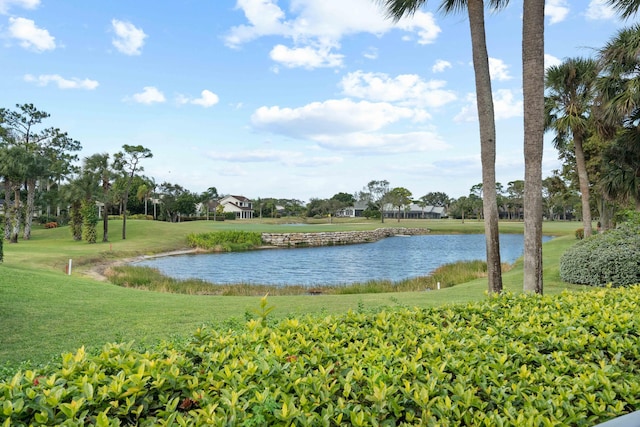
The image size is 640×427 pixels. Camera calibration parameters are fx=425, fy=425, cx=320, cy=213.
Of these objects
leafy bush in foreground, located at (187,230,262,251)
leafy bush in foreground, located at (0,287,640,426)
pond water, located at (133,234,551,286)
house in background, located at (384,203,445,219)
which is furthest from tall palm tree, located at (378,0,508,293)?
house in background, located at (384,203,445,219)

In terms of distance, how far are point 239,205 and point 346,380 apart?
105 metres

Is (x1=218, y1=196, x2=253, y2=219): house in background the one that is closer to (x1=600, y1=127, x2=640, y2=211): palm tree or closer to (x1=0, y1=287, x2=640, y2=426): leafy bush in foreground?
(x1=600, y1=127, x2=640, y2=211): palm tree

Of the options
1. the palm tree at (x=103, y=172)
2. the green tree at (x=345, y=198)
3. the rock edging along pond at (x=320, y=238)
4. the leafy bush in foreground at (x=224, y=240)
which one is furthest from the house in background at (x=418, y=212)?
the palm tree at (x=103, y=172)

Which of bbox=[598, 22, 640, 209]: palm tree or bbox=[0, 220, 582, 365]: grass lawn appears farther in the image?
bbox=[598, 22, 640, 209]: palm tree

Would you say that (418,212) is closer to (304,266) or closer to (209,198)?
(209,198)

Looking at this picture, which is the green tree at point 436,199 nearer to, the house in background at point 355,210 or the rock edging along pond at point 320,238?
the house in background at point 355,210

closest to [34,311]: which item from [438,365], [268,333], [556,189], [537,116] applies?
[268,333]

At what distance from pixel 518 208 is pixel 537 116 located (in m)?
110

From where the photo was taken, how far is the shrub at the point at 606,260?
11.8 meters

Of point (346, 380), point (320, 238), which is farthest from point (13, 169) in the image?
point (346, 380)

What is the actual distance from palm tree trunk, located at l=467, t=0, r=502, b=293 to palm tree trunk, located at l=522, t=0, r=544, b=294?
2.07 feet

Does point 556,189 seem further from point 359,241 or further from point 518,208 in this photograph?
point 518,208

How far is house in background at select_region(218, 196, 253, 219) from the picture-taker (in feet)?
339

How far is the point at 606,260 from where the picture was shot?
12.2 meters
